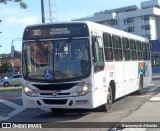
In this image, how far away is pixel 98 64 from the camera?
12.9m

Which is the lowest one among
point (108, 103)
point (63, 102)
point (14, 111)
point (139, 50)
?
point (14, 111)

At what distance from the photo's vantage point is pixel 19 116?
47.8 feet

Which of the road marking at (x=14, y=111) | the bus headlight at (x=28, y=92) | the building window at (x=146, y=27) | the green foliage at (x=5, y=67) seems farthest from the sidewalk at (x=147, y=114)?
the building window at (x=146, y=27)

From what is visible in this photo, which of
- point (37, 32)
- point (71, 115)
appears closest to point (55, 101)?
point (71, 115)

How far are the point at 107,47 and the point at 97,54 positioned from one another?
1555 millimetres

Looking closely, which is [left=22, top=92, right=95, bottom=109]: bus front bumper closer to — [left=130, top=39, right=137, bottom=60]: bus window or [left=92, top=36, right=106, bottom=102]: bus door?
[left=92, top=36, right=106, bottom=102]: bus door

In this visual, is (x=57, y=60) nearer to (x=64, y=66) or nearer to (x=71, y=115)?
(x=64, y=66)

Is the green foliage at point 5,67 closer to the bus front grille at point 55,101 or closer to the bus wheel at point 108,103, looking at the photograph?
the bus wheel at point 108,103

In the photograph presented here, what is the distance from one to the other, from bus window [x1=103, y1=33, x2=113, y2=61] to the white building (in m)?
95.2

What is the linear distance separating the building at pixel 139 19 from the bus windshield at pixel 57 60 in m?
97.1

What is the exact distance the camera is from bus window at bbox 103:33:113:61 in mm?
14047

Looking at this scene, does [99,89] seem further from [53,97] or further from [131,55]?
[131,55]

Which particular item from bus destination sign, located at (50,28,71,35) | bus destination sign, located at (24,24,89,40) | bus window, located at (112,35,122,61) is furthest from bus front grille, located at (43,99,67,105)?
bus window, located at (112,35,122,61)

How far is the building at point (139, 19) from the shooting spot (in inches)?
4345
